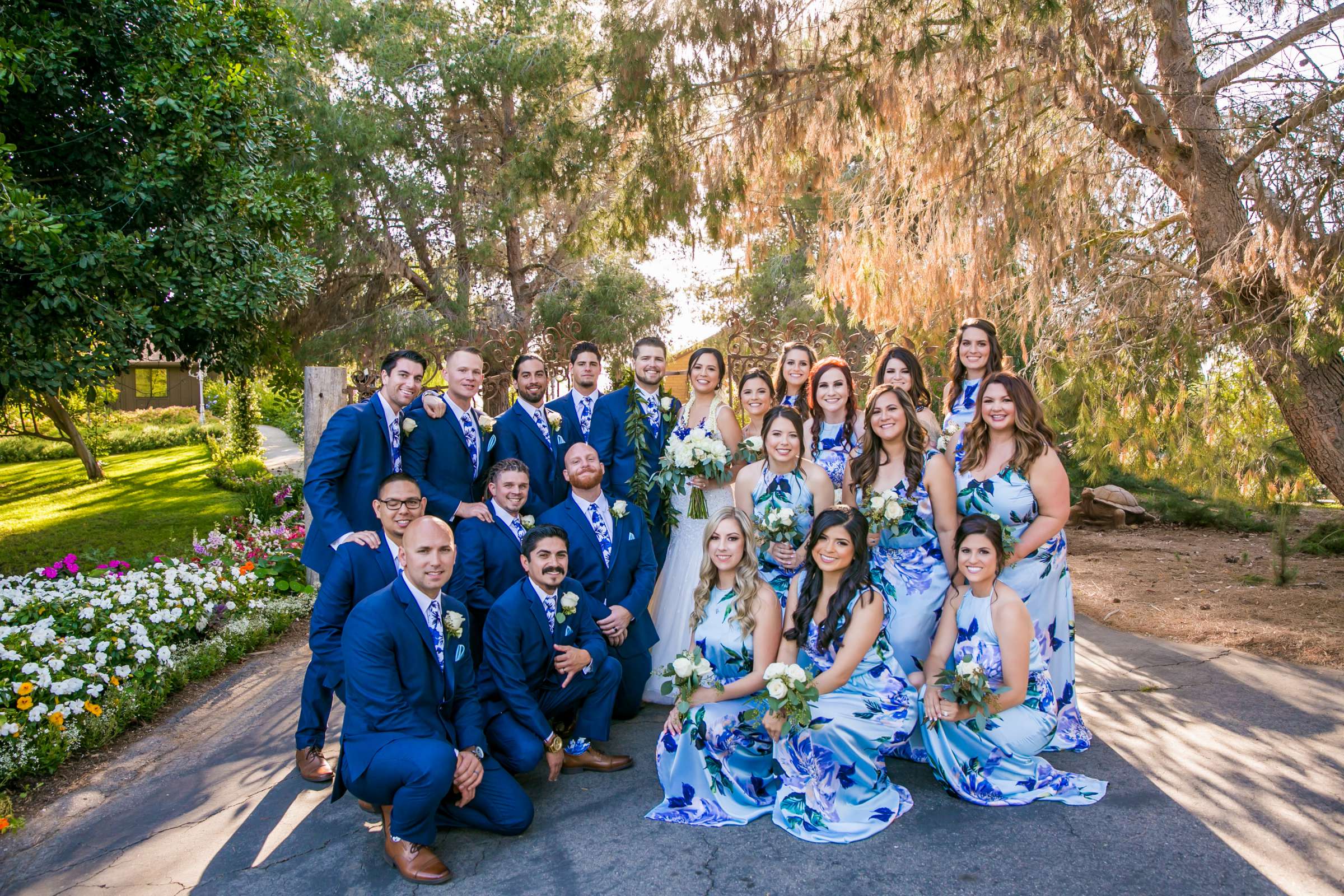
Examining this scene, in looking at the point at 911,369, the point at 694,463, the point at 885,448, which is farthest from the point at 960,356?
the point at 694,463

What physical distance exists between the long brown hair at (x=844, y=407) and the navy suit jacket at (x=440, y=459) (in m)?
2.03

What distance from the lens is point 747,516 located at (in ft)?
14.8

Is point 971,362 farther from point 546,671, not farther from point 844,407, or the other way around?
point 546,671

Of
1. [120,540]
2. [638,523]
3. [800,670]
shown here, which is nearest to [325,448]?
[638,523]

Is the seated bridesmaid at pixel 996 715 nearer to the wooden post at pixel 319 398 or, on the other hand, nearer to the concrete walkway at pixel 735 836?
the concrete walkway at pixel 735 836

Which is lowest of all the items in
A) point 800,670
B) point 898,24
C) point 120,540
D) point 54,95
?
point 120,540

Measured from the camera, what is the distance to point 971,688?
3.81 meters

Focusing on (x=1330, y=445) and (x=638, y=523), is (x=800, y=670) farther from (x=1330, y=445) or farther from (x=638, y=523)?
(x=1330, y=445)

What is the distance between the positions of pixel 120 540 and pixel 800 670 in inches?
421

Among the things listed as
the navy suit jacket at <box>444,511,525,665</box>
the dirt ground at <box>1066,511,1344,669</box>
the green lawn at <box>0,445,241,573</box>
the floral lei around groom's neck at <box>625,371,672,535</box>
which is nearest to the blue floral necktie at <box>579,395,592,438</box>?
the floral lei around groom's neck at <box>625,371,672,535</box>

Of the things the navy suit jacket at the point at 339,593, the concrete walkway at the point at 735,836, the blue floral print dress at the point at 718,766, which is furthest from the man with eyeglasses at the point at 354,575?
the blue floral print dress at the point at 718,766

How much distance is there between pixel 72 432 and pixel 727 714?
1599 centimetres

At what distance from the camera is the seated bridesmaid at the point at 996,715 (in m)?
3.88

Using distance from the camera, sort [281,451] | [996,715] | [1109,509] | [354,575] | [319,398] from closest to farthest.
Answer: [996,715] < [354,575] < [319,398] < [1109,509] < [281,451]
